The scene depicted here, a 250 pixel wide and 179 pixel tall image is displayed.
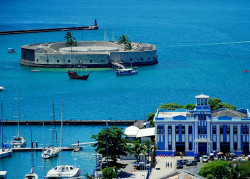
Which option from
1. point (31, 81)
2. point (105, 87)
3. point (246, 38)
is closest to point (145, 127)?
point (105, 87)

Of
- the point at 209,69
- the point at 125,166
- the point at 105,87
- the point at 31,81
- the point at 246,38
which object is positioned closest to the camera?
the point at 125,166

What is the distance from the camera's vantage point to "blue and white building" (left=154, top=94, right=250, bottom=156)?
64938 millimetres

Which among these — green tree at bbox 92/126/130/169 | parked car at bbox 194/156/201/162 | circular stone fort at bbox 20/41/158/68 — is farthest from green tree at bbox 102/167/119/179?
circular stone fort at bbox 20/41/158/68

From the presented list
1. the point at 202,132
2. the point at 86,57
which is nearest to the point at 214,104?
the point at 202,132

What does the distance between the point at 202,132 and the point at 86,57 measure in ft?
227

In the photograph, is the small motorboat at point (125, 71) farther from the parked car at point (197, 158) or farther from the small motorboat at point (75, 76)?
the parked car at point (197, 158)

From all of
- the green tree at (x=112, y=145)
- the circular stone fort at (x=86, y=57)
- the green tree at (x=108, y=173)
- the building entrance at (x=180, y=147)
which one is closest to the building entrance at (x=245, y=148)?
the building entrance at (x=180, y=147)

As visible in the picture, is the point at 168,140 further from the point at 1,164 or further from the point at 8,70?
the point at 8,70

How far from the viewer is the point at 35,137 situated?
257 feet

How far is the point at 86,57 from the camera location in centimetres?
13262

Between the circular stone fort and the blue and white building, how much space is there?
2624 inches

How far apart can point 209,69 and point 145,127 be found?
59.3 metres

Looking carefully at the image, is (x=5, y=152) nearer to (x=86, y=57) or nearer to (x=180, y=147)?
(x=180, y=147)

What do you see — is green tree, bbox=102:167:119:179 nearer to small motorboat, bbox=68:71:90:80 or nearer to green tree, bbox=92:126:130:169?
green tree, bbox=92:126:130:169
